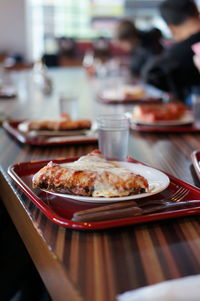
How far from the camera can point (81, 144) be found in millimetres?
1332

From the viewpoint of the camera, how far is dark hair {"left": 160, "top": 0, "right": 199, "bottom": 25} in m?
2.99

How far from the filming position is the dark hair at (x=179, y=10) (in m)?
2.99

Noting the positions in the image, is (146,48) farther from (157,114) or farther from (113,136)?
(113,136)

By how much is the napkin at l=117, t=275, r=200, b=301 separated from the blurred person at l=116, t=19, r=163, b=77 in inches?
161

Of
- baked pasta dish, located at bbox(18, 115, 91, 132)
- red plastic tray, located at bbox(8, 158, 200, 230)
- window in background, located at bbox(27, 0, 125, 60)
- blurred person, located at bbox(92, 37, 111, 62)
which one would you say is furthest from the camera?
window in background, located at bbox(27, 0, 125, 60)

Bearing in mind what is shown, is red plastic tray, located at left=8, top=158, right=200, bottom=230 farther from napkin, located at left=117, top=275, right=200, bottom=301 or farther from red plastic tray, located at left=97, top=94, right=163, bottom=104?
red plastic tray, located at left=97, top=94, right=163, bottom=104

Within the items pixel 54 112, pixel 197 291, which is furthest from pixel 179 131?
pixel 197 291

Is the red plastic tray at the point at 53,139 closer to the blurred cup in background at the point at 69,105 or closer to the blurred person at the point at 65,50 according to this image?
the blurred cup in background at the point at 69,105

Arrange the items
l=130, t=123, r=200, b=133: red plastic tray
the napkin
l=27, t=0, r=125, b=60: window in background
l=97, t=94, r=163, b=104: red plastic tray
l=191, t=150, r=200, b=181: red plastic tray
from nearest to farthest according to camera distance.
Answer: the napkin < l=191, t=150, r=200, b=181: red plastic tray < l=130, t=123, r=200, b=133: red plastic tray < l=97, t=94, r=163, b=104: red plastic tray < l=27, t=0, r=125, b=60: window in background

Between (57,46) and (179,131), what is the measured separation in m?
8.99

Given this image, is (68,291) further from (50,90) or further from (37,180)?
(50,90)

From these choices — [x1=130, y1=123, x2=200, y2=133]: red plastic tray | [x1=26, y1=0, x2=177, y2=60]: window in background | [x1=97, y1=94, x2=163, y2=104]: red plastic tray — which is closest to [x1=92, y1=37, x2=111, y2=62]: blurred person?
[x1=26, y1=0, x2=177, y2=60]: window in background

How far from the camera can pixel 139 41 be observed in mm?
4449

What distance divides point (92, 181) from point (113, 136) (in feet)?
1.36
